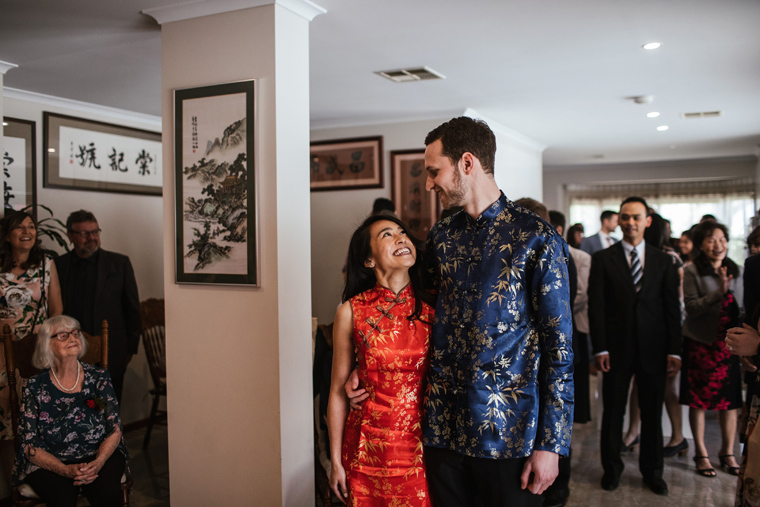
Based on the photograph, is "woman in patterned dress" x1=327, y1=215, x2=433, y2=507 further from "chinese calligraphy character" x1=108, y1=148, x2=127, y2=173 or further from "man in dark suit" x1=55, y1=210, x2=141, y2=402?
"chinese calligraphy character" x1=108, y1=148, x2=127, y2=173

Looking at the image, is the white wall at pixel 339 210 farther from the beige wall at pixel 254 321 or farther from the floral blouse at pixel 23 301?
the beige wall at pixel 254 321

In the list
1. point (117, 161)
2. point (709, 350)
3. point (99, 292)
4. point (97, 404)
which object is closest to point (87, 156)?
point (117, 161)

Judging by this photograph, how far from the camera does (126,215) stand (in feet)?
17.3

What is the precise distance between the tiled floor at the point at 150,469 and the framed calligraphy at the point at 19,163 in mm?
1964

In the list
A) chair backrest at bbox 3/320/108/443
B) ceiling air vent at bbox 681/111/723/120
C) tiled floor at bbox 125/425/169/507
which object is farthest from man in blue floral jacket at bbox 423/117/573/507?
ceiling air vent at bbox 681/111/723/120

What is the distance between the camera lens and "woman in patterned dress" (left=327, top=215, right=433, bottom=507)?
172cm

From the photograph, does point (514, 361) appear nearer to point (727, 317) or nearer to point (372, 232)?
point (372, 232)

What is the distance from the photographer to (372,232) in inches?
73.2

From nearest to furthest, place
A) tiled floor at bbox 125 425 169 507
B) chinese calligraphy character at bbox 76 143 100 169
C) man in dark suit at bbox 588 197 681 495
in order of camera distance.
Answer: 1. man in dark suit at bbox 588 197 681 495
2. tiled floor at bbox 125 425 169 507
3. chinese calligraphy character at bbox 76 143 100 169

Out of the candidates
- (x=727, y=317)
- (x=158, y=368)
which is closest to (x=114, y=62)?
(x=158, y=368)

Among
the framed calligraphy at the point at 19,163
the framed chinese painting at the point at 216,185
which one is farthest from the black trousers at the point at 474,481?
the framed calligraphy at the point at 19,163

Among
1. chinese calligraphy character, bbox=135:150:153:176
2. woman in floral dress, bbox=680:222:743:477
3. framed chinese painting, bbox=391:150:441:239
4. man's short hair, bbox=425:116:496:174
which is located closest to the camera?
man's short hair, bbox=425:116:496:174

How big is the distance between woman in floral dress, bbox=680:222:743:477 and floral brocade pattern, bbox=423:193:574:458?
2.66 metres

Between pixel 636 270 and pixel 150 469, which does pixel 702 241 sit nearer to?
pixel 636 270
